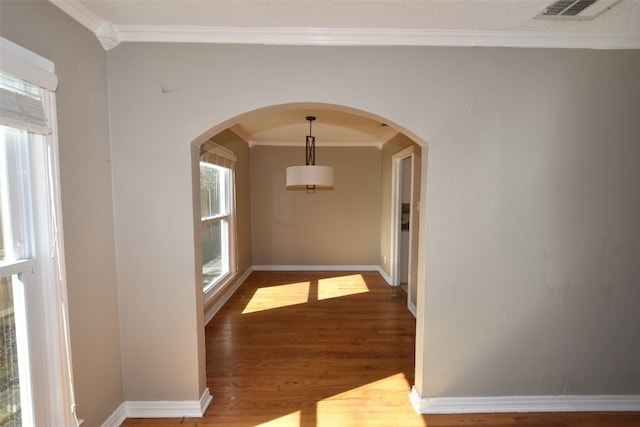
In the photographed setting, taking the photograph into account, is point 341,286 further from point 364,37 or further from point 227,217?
point 364,37

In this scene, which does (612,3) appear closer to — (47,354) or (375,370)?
(375,370)

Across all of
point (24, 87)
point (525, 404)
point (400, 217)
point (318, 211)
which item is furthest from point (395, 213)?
point (24, 87)

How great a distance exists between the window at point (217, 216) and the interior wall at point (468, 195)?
1466mm

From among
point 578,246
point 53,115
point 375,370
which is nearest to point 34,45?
point 53,115

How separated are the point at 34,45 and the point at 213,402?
223 centimetres

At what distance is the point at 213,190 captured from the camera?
4.03 metres

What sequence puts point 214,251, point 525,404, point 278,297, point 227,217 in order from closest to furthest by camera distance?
point 525,404, point 214,251, point 278,297, point 227,217

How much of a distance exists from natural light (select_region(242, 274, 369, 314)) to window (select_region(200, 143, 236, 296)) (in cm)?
55

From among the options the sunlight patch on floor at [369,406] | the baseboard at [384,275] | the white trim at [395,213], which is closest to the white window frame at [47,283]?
the sunlight patch on floor at [369,406]

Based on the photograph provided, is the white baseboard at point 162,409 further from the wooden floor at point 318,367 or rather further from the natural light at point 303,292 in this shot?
the natural light at point 303,292

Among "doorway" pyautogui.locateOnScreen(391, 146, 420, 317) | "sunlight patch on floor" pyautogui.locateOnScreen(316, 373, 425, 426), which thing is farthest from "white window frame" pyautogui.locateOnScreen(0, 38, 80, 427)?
"doorway" pyautogui.locateOnScreen(391, 146, 420, 317)

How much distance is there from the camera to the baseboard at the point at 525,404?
203 centimetres

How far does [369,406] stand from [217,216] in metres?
2.83

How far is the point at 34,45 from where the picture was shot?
4.34 ft
